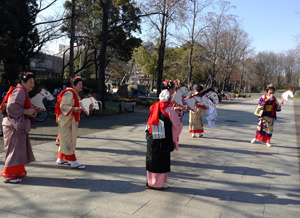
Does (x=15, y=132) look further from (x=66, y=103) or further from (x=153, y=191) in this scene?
(x=153, y=191)

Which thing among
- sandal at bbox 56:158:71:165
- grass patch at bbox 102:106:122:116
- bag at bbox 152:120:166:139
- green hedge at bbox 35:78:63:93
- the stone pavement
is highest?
green hedge at bbox 35:78:63:93

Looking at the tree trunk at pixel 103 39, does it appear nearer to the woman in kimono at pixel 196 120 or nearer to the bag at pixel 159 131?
the woman in kimono at pixel 196 120

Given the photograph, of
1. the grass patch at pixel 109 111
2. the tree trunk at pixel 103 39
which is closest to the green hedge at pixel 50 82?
the tree trunk at pixel 103 39

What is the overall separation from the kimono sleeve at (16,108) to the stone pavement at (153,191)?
3.23 feet

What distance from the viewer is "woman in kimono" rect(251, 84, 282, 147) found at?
797cm

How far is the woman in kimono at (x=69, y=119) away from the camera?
5.06 m

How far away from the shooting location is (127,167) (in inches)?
213

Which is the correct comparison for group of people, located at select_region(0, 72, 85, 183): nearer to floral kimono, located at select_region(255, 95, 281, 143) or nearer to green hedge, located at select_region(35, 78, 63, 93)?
floral kimono, located at select_region(255, 95, 281, 143)

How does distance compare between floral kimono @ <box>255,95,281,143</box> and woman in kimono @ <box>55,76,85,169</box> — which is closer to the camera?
woman in kimono @ <box>55,76,85,169</box>

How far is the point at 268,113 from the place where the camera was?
805cm

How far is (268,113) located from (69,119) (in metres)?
5.94

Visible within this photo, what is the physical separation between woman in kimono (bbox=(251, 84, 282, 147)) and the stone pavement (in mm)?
848

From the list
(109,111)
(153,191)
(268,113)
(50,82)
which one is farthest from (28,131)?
(50,82)

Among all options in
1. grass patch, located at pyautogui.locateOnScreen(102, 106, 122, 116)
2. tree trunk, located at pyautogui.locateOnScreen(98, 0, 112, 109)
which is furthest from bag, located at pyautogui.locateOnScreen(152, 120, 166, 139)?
tree trunk, located at pyautogui.locateOnScreen(98, 0, 112, 109)
